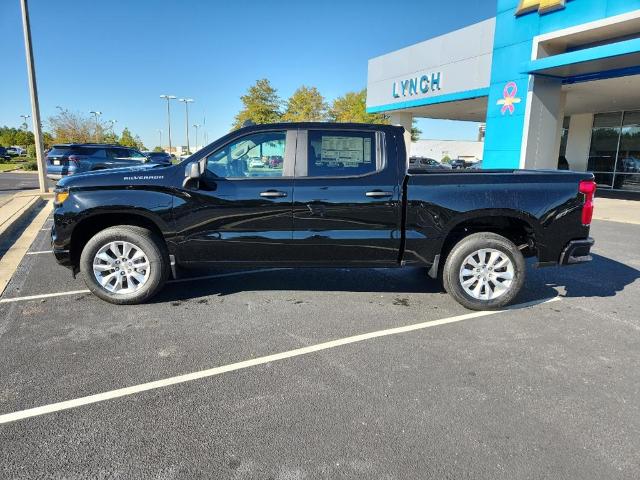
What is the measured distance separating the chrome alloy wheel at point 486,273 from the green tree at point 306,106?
38698 mm

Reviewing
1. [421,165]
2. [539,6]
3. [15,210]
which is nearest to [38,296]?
[15,210]

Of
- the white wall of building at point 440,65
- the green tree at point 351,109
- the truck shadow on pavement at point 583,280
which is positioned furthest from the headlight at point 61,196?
the green tree at point 351,109

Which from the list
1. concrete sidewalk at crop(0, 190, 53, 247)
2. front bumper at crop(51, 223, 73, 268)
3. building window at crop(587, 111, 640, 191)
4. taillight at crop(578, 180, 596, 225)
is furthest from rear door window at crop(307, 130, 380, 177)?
building window at crop(587, 111, 640, 191)

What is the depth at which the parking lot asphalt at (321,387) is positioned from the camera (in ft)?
7.73

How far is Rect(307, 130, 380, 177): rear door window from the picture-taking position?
4590 mm

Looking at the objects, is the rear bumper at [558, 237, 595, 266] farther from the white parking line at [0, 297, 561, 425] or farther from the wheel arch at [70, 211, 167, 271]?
the wheel arch at [70, 211, 167, 271]

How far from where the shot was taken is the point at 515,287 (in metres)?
4.61

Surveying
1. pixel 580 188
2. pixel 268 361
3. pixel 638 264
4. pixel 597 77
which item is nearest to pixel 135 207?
pixel 268 361

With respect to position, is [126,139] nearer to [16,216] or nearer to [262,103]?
[262,103]

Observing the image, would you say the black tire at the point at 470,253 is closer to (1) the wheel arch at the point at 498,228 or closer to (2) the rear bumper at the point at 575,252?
(1) the wheel arch at the point at 498,228

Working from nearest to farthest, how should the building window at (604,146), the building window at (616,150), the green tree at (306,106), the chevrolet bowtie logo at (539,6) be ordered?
1. the chevrolet bowtie logo at (539,6)
2. the building window at (616,150)
3. the building window at (604,146)
4. the green tree at (306,106)

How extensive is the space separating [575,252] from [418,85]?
1810 centimetres

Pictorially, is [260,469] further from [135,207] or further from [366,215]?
[135,207]

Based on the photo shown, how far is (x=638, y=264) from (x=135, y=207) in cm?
708
